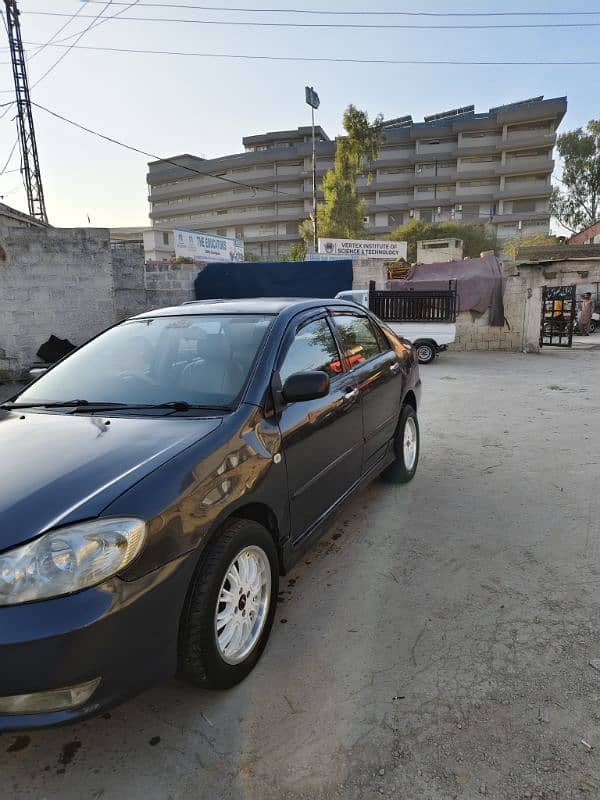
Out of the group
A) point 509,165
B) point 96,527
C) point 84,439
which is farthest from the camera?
point 509,165

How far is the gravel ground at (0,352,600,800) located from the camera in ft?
5.64

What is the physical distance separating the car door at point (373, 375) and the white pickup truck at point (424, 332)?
8.44 metres

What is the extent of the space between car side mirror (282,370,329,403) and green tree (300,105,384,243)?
39.5 m

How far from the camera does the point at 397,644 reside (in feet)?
7.86

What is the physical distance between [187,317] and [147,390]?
0.74 meters

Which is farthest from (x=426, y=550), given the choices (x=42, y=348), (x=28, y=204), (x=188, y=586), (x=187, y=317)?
(x=28, y=204)

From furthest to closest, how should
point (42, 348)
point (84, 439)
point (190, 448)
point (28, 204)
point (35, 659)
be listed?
point (28, 204), point (42, 348), point (84, 439), point (190, 448), point (35, 659)

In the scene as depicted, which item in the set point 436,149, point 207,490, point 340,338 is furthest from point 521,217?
point 207,490

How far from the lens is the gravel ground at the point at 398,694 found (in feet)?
5.64

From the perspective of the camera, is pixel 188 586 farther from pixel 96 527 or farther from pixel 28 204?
pixel 28 204

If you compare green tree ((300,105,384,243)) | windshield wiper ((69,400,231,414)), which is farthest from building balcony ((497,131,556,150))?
windshield wiper ((69,400,231,414))

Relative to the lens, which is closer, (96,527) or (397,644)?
(96,527)

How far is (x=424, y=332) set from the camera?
12531mm

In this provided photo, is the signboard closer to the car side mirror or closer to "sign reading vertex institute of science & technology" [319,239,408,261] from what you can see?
"sign reading vertex institute of science & technology" [319,239,408,261]
